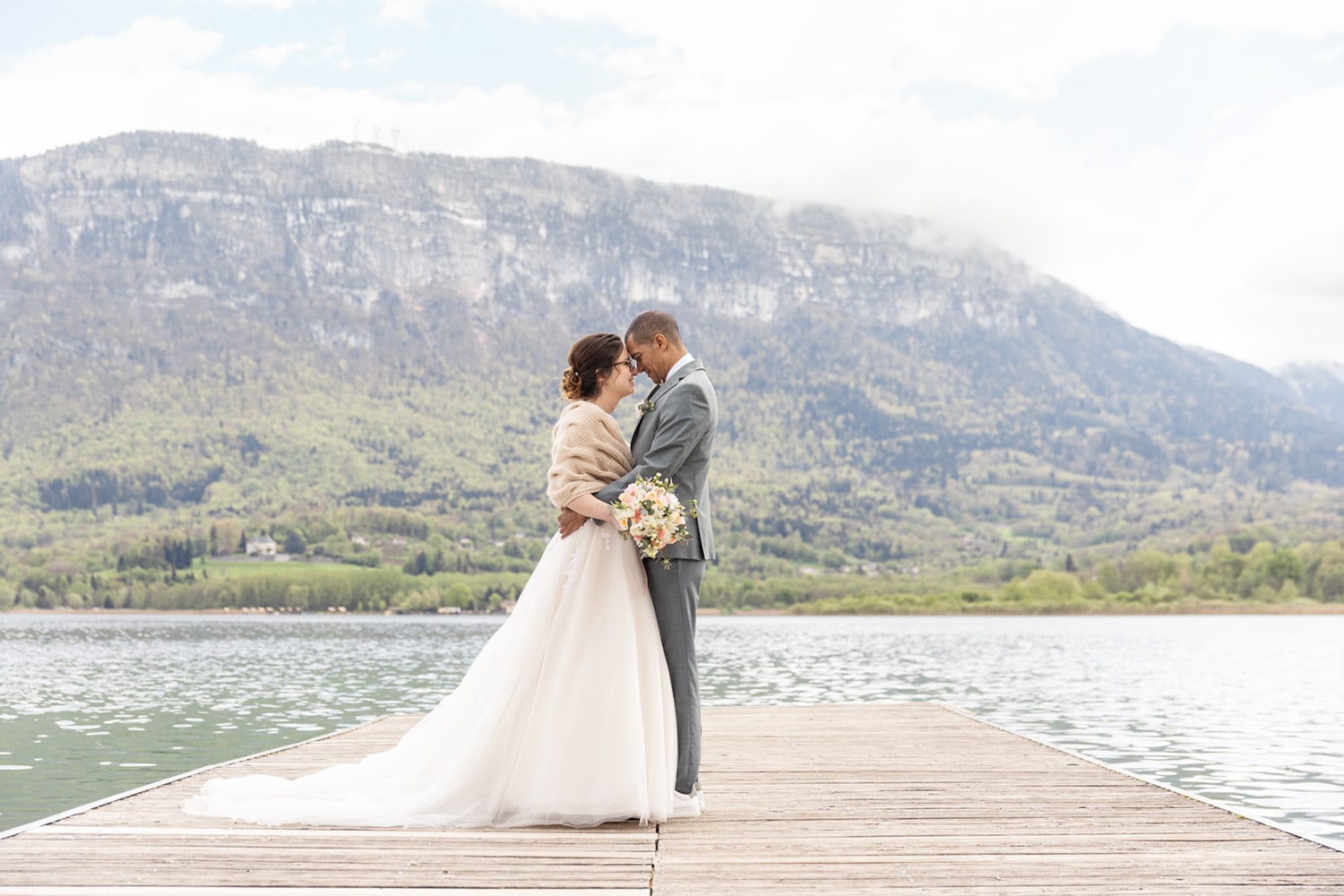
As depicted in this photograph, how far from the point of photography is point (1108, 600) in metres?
106

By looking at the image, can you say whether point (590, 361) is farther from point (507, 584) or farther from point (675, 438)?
point (507, 584)

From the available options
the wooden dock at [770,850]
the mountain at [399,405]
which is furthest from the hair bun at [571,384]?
the mountain at [399,405]

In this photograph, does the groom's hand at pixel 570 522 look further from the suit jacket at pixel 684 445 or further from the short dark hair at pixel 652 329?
the short dark hair at pixel 652 329

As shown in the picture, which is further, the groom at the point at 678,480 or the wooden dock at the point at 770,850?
the groom at the point at 678,480

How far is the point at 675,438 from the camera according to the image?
6.27 m

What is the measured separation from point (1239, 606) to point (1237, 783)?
9385 centimetres

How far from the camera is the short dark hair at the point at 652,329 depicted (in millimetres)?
6508

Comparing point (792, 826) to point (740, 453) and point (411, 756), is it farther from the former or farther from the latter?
point (740, 453)

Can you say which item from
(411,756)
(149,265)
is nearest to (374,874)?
(411,756)

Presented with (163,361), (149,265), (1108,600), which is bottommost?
(1108,600)

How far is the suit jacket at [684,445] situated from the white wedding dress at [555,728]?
377mm

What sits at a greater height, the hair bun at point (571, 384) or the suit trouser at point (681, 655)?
the hair bun at point (571, 384)

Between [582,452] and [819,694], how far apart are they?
67.7ft

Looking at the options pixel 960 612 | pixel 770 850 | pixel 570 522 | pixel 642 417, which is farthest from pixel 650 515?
pixel 960 612
